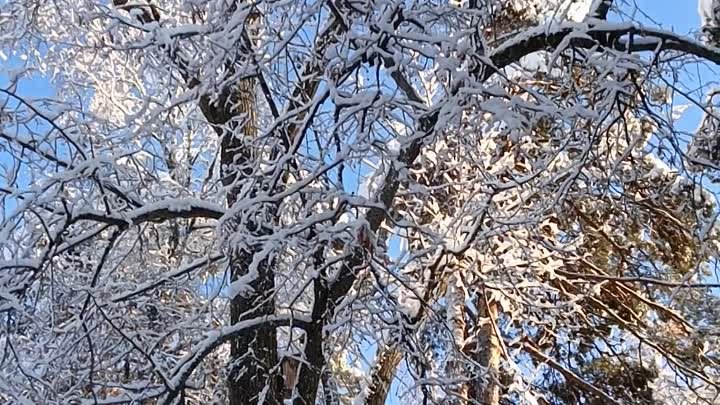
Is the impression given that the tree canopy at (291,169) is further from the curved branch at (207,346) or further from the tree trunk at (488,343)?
the tree trunk at (488,343)

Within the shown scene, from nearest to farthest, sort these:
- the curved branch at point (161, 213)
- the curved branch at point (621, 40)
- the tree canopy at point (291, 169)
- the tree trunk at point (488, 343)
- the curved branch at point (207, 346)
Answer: the tree canopy at point (291, 169)
the curved branch at point (621, 40)
the curved branch at point (161, 213)
the curved branch at point (207, 346)
the tree trunk at point (488, 343)

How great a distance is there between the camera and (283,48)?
10.7 ft

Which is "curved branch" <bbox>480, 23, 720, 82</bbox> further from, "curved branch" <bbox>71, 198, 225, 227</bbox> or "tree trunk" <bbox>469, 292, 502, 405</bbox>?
"tree trunk" <bbox>469, 292, 502, 405</bbox>

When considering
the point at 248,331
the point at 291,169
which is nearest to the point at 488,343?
the point at 248,331

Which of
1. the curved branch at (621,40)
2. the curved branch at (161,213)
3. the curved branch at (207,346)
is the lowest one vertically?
the curved branch at (207,346)

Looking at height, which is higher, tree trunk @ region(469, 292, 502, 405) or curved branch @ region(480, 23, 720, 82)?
tree trunk @ region(469, 292, 502, 405)

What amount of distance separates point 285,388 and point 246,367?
29 cm

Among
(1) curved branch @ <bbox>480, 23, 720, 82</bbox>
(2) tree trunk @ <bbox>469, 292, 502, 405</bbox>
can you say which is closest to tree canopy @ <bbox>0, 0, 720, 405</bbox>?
(1) curved branch @ <bbox>480, 23, 720, 82</bbox>

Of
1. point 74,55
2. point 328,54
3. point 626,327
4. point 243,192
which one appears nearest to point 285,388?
point 243,192

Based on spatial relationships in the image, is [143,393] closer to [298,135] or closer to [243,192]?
[243,192]

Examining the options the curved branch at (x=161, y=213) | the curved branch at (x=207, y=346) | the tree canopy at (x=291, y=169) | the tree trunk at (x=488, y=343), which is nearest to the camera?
the tree canopy at (x=291, y=169)

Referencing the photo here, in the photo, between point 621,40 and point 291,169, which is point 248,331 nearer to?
point 291,169

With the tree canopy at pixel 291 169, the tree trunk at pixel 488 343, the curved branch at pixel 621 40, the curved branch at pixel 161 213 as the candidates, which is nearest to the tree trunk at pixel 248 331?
the tree canopy at pixel 291 169

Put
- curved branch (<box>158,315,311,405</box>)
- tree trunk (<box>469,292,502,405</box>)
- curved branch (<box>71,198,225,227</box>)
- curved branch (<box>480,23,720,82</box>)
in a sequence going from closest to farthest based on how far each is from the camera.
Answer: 1. curved branch (<box>480,23,720,82</box>)
2. curved branch (<box>71,198,225,227</box>)
3. curved branch (<box>158,315,311,405</box>)
4. tree trunk (<box>469,292,502,405</box>)
